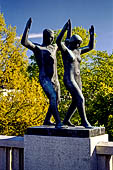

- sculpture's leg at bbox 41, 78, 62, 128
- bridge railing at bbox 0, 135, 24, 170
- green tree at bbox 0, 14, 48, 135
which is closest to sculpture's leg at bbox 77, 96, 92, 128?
sculpture's leg at bbox 41, 78, 62, 128

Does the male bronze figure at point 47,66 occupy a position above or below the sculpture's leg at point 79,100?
above

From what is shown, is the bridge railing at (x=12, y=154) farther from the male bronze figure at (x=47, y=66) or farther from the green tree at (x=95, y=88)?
the green tree at (x=95, y=88)

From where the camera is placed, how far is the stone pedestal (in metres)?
5.69

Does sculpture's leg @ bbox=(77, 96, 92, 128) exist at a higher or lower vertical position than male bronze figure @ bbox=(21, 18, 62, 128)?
lower

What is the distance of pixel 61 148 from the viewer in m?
5.95

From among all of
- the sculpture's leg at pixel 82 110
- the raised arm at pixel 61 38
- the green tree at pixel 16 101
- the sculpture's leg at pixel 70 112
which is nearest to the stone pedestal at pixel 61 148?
the sculpture's leg at pixel 82 110

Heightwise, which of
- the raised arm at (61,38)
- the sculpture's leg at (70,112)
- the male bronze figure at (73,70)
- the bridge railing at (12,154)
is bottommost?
the bridge railing at (12,154)

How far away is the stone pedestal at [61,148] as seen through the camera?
5.69 metres

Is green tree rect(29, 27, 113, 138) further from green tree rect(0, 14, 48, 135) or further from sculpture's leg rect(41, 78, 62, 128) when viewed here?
sculpture's leg rect(41, 78, 62, 128)

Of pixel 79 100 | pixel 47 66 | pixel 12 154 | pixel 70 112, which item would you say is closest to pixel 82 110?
pixel 79 100

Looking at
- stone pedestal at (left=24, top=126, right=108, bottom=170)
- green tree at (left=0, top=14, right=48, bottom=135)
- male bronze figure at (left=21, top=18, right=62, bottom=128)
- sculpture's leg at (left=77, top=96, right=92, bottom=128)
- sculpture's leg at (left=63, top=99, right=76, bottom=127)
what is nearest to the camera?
stone pedestal at (left=24, top=126, right=108, bottom=170)

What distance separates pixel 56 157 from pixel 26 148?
0.81m

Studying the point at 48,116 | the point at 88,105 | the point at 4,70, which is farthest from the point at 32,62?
the point at 48,116

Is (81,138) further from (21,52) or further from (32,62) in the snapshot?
(32,62)
